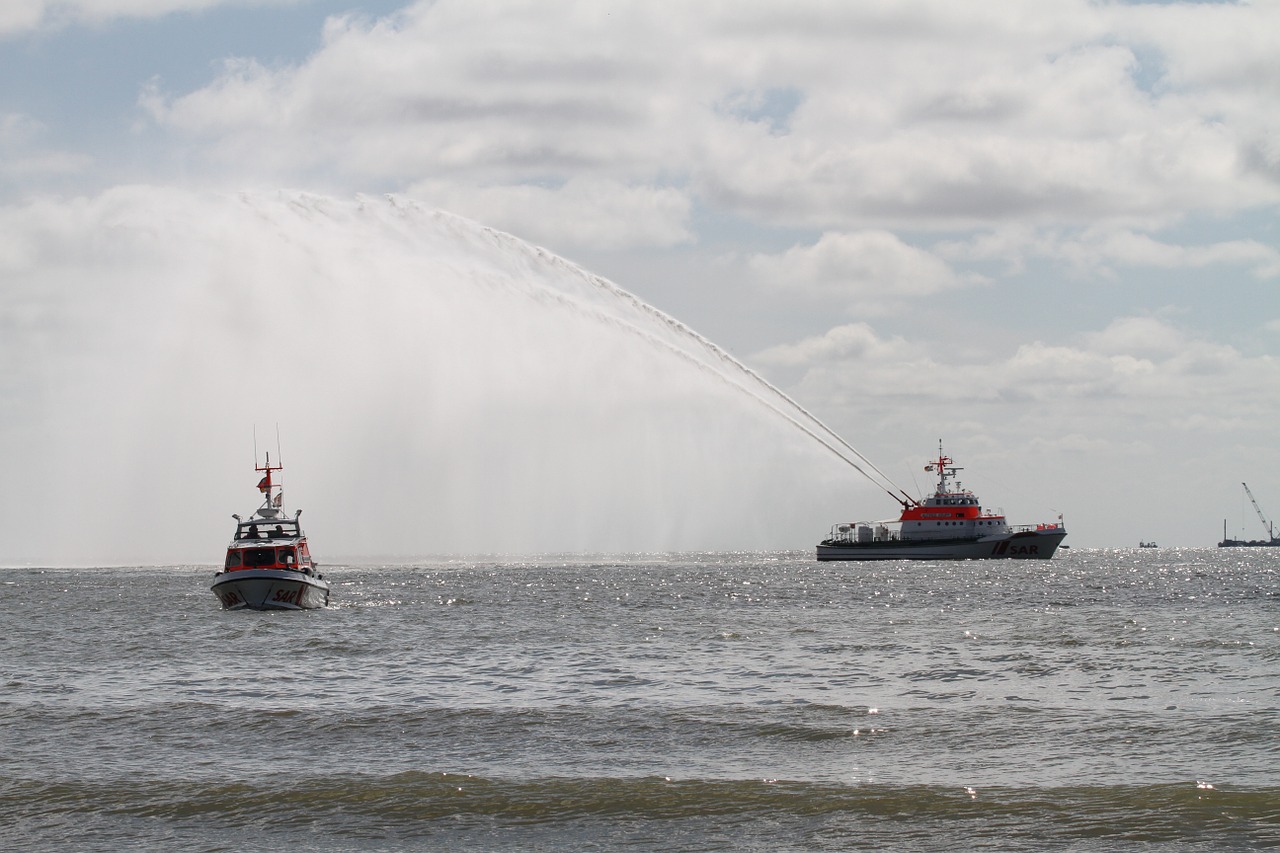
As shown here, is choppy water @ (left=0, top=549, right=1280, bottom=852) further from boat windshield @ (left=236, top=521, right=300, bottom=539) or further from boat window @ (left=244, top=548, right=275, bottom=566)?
boat windshield @ (left=236, top=521, right=300, bottom=539)

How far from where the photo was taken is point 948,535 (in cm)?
14988

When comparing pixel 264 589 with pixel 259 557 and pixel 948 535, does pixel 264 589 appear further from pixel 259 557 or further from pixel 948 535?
pixel 948 535

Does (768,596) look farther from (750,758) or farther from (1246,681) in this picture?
(750,758)

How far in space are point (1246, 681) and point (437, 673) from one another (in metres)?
25.5

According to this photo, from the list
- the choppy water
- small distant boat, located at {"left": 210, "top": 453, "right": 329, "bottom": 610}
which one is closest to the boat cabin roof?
small distant boat, located at {"left": 210, "top": 453, "right": 329, "bottom": 610}

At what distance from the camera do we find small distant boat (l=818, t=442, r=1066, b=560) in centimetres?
15000

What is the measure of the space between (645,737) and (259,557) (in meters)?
46.1

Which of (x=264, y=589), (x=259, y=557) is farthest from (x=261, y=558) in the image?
(x=264, y=589)

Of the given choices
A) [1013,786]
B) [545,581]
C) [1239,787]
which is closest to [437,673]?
[1013,786]

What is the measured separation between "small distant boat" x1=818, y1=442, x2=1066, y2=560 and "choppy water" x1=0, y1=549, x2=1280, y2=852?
91499 millimetres

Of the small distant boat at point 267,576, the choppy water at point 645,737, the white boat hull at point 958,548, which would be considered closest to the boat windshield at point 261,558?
the small distant boat at point 267,576

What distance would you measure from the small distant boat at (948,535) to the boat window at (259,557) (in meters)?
96.2

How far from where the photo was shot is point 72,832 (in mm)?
21922

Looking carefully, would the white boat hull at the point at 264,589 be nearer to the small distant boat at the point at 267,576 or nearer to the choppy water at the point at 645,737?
the small distant boat at the point at 267,576
